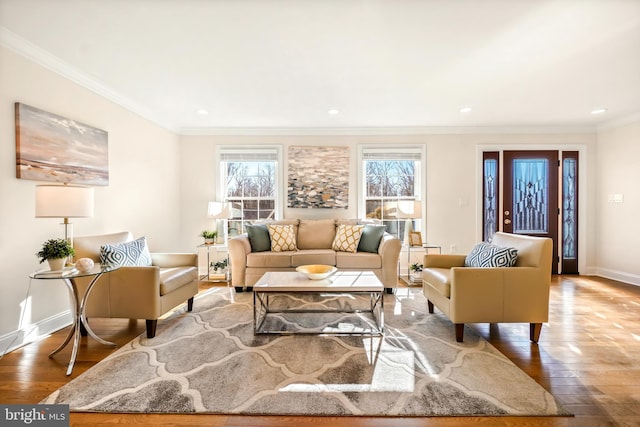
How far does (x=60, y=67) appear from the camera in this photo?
271 cm

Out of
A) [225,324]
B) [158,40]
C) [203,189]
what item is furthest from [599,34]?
[203,189]

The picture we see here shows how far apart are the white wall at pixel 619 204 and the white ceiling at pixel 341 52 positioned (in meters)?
0.68

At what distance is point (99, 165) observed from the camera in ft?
10.4

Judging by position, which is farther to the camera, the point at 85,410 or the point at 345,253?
the point at 345,253

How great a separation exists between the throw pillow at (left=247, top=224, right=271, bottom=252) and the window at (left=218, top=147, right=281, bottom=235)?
0.86 metres

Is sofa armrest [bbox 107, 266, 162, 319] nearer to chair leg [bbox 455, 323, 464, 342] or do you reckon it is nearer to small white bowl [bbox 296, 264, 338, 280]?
small white bowl [bbox 296, 264, 338, 280]

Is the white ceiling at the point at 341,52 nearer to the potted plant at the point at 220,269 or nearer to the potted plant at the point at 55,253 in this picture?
the potted plant at the point at 55,253

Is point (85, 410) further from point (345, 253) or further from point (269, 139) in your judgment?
point (269, 139)

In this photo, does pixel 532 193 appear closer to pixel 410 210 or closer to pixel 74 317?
pixel 410 210

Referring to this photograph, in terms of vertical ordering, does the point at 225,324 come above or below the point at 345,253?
below

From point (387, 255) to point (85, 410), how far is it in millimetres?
3093
